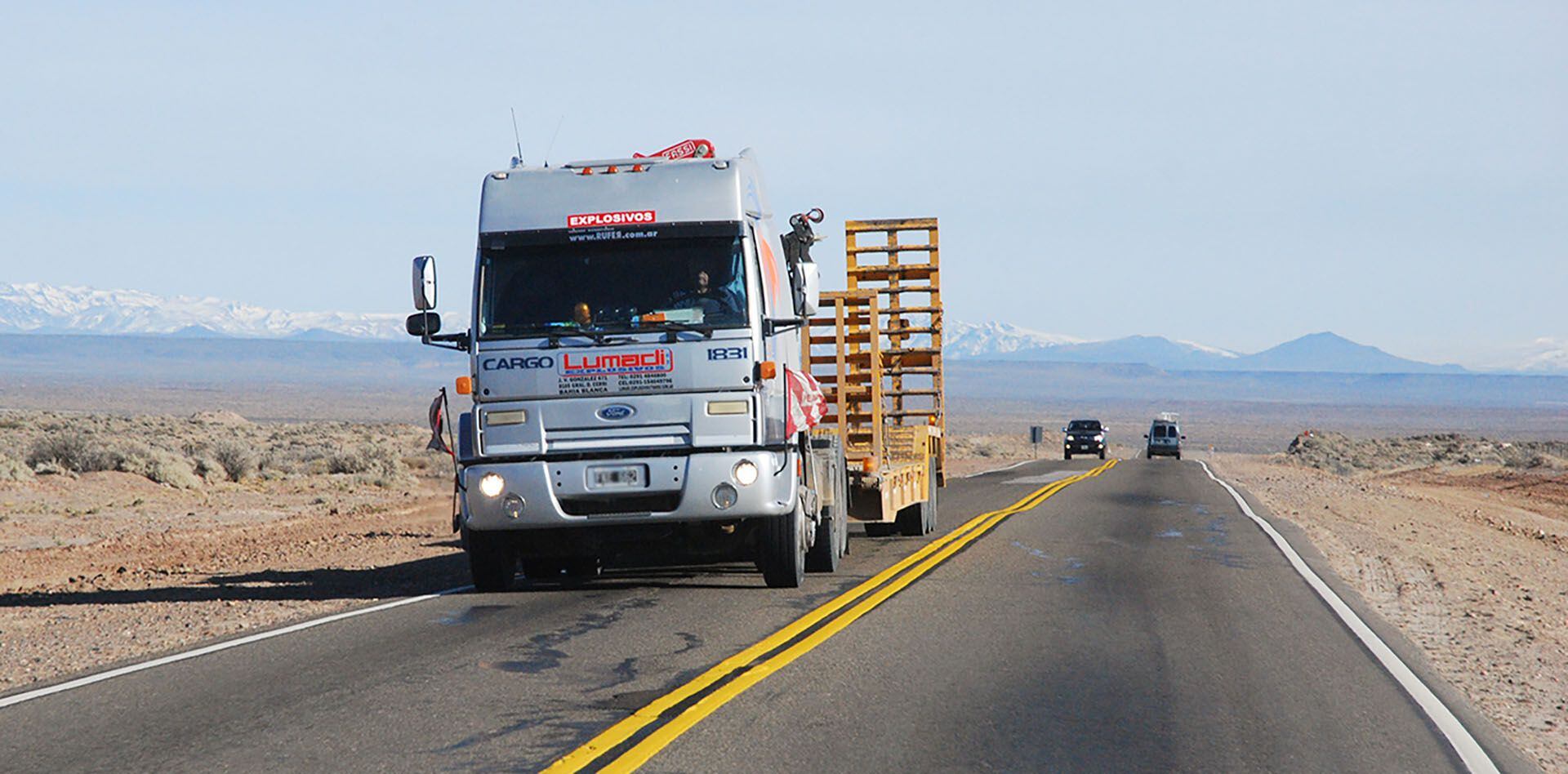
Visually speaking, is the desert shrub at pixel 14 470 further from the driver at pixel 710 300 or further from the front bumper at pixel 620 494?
the driver at pixel 710 300

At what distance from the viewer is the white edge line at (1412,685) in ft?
24.8

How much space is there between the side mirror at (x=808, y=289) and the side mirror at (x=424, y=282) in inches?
116

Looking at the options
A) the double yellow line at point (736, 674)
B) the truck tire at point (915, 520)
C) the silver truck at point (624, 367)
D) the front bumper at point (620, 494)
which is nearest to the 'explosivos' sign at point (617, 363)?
the silver truck at point (624, 367)

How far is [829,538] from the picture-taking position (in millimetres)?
14500

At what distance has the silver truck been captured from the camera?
12.1 metres

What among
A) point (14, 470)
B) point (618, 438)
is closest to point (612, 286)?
point (618, 438)

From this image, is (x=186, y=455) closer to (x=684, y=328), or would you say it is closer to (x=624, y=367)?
(x=624, y=367)

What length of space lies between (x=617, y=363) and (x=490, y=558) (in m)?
2.23

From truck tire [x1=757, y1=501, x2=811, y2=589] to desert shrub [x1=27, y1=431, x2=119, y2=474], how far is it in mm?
22106

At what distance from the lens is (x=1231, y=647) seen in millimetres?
10516

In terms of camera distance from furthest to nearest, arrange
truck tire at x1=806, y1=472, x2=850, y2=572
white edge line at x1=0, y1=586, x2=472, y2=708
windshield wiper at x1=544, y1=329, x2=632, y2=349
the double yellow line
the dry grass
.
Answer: the dry grass < truck tire at x1=806, y1=472, x2=850, y2=572 < windshield wiper at x1=544, y1=329, x2=632, y2=349 < white edge line at x1=0, y1=586, x2=472, y2=708 < the double yellow line

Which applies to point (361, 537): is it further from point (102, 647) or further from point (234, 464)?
point (234, 464)

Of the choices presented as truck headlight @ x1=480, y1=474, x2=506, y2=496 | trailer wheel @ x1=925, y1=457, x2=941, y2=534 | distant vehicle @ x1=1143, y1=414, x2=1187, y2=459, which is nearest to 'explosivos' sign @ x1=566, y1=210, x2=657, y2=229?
truck headlight @ x1=480, y1=474, x2=506, y2=496

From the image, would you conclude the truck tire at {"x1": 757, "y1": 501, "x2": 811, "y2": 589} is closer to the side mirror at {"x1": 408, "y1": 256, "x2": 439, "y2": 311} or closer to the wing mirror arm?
the wing mirror arm
